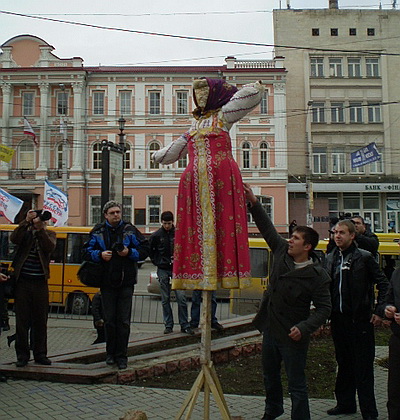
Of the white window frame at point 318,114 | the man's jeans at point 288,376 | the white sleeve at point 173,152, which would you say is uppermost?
the white window frame at point 318,114

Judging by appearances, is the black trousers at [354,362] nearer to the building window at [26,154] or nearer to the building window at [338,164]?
the building window at [26,154]

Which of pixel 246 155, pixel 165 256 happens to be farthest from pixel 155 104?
pixel 165 256

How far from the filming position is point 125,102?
37781mm

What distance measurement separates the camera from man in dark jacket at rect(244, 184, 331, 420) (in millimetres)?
4332

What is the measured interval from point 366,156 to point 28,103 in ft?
85.9

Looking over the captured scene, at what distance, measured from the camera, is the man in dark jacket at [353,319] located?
16.7 feet

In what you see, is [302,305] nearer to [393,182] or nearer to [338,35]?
[393,182]

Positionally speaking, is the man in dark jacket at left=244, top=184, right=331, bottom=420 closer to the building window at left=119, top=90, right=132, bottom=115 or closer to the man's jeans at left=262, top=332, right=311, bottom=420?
the man's jeans at left=262, top=332, right=311, bottom=420

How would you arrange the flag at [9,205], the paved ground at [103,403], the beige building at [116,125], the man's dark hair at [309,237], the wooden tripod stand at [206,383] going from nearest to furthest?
the wooden tripod stand at [206,383]
the man's dark hair at [309,237]
the paved ground at [103,403]
the flag at [9,205]
the beige building at [116,125]

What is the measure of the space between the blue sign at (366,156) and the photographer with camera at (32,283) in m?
20.2

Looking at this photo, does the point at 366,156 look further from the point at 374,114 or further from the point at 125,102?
the point at 125,102

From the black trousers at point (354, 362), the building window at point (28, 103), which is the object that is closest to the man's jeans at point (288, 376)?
the black trousers at point (354, 362)

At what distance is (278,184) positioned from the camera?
121 ft

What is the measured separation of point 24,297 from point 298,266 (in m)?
3.90
